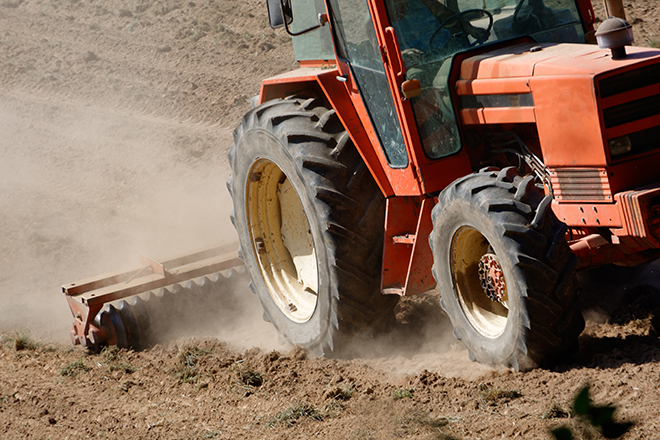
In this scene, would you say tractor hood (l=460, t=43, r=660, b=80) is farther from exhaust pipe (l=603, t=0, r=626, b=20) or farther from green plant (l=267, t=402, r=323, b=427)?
green plant (l=267, t=402, r=323, b=427)

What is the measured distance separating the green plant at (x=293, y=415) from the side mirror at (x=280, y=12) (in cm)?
249

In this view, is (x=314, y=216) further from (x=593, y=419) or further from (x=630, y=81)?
(x=593, y=419)

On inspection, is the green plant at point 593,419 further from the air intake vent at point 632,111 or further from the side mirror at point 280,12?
the side mirror at point 280,12

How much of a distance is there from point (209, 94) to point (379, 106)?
9422 mm

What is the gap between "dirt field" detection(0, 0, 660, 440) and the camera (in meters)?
3.62

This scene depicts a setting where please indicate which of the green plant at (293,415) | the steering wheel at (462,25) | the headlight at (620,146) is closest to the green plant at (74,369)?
the green plant at (293,415)

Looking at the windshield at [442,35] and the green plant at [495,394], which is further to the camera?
the windshield at [442,35]

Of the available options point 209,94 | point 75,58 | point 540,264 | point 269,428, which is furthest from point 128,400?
point 75,58

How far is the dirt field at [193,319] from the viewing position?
142 inches

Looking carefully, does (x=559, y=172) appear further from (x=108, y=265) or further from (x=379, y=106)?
→ (x=108, y=265)

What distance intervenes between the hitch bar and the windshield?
9.93ft

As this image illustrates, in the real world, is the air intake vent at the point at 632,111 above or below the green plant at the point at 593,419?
below

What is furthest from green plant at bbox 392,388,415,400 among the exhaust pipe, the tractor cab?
the exhaust pipe

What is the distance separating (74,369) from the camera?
5520 mm
